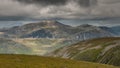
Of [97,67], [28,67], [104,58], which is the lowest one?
[104,58]

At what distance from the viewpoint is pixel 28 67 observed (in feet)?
162

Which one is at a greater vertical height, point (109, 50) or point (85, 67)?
point (85, 67)

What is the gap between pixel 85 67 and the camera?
56.7 metres

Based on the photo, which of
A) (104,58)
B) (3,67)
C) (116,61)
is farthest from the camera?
(104,58)

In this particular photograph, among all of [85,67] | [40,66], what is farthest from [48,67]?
[85,67]

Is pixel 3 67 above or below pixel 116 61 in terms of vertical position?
above

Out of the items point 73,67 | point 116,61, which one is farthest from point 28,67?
point 116,61

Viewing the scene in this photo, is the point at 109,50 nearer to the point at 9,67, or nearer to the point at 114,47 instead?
the point at 114,47

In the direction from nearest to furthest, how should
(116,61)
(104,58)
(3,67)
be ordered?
(3,67) → (116,61) → (104,58)

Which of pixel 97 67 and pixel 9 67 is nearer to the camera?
pixel 9 67

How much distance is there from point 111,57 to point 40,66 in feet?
440

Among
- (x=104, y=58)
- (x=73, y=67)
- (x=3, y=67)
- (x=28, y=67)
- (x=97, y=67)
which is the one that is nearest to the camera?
(x=3, y=67)

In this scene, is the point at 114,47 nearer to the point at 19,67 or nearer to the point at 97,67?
the point at 97,67

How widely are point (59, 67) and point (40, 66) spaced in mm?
3884
